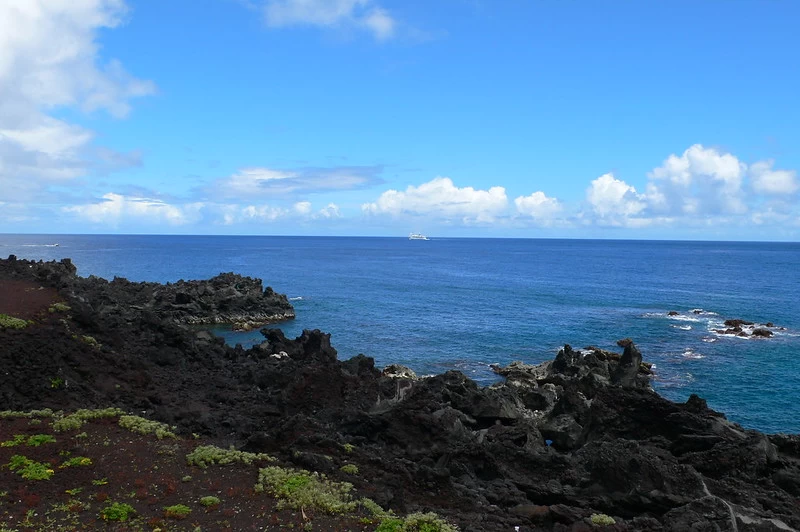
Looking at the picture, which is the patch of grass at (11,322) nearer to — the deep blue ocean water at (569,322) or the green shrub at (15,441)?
the green shrub at (15,441)

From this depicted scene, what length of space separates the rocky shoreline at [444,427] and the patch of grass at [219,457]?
40.0 inches

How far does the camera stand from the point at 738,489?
20.3 metres

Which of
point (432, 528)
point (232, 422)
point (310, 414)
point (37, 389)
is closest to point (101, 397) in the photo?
point (37, 389)

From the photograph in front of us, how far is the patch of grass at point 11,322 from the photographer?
30781 mm

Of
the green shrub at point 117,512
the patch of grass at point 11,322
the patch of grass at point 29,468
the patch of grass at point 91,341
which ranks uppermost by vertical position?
the patch of grass at point 11,322

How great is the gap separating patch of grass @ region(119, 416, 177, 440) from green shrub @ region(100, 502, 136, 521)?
5.90 m

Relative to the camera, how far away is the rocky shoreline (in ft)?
61.0

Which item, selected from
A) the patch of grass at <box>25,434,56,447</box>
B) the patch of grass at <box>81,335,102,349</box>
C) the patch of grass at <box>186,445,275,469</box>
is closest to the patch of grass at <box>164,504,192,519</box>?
the patch of grass at <box>186,445,275,469</box>

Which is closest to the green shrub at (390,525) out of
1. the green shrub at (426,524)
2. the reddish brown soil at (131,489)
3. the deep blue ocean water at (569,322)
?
the green shrub at (426,524)

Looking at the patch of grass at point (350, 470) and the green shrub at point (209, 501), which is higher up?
the green shrub at point (209, 501)

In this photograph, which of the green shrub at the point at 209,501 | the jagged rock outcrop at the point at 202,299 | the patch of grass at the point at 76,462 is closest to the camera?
the green shrub at the point at 209,501

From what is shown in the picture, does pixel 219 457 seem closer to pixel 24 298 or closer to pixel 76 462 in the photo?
pixel 76 462

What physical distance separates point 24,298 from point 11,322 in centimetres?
Result: 1100

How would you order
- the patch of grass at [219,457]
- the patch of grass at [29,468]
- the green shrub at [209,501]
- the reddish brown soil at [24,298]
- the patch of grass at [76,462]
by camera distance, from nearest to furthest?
1. the green shrub at [209,501]
2. the patch of grass at [29,468]
3. the patch of grass at [76,462]
4. the patch of grass at [219,457]
5. the reddish brown soil at [24,298]
